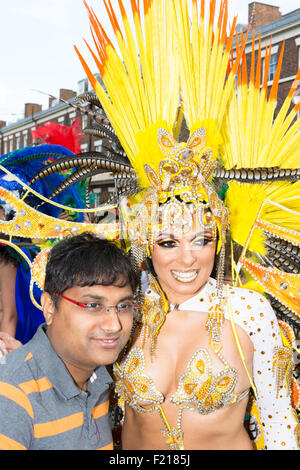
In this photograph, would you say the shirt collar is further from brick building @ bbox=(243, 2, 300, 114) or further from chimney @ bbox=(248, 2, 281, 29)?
chimney @ bbox=(248, 2, 281, 29)

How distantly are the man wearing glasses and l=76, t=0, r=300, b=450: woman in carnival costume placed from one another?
0.28 metres

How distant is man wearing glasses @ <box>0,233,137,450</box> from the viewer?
4.73 ft

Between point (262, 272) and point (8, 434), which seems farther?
point (262, 272)

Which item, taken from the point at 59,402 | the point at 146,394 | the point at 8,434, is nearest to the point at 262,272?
the point at 146,394

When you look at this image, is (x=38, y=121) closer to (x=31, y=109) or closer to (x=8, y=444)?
(x=31, y=109)

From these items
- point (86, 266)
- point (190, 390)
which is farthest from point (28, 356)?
point (190, 390)

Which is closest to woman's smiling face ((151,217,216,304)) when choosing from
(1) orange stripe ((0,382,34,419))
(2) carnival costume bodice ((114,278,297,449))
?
(2) carnival costume bodice ((114,278,297,449))

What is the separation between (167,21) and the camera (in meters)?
1.97

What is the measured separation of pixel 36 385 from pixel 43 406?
0.07 meters

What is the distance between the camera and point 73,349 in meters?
1.58

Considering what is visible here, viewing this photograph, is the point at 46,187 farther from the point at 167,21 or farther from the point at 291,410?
the point at 291,410

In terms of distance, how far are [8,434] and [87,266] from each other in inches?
21.8
